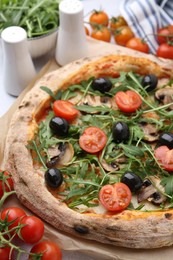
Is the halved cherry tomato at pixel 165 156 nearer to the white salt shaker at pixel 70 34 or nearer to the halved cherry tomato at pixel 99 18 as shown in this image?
the white salt shaker at pixel 70 34

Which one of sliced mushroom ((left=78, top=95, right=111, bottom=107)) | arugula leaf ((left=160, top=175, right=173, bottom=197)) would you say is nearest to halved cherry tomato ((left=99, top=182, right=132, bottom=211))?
arugula leaf ((left=160, top=175, right=173, bottom=197))

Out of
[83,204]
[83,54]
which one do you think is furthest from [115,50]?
[83,204]

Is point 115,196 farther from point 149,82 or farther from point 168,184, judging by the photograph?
point 149,82

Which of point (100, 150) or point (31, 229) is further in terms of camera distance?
point (100, 150)

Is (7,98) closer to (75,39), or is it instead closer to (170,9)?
(75,39)

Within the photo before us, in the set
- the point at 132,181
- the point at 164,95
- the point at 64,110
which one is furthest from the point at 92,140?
the point at 164,95
